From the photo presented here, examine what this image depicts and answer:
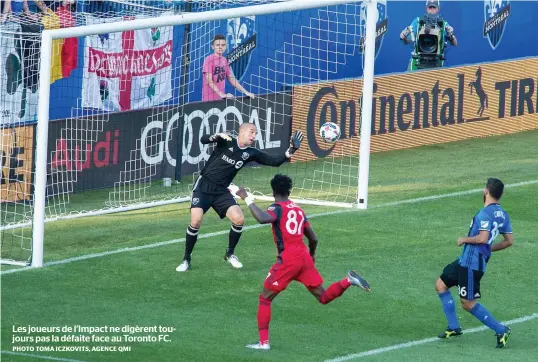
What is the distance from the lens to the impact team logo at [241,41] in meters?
22.9

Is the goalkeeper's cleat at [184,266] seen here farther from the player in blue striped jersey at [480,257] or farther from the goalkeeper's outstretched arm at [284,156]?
the player in blue striped jersey at [480,257]

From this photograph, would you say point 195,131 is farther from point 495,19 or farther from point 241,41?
point 495,19

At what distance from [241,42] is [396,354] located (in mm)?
12303

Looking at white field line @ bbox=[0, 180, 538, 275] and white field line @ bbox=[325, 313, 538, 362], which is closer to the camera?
white field line @ bbox=[325, 313, 538, 362]

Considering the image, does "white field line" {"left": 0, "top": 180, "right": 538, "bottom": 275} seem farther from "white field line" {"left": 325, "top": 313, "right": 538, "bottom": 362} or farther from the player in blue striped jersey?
the player in blue striped jersey

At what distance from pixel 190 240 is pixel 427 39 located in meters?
11.1

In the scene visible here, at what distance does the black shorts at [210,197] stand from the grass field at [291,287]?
2.65ft

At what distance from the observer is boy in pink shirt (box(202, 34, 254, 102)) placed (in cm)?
2134

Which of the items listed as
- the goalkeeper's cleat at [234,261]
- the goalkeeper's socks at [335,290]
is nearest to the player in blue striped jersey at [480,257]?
the goalkeeper's socks at [335,290]

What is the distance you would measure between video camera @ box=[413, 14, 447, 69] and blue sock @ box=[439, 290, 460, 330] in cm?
1283

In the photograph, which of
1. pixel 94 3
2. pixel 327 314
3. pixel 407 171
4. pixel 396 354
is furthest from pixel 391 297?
pixel 94 3

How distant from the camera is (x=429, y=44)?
82.1 feet


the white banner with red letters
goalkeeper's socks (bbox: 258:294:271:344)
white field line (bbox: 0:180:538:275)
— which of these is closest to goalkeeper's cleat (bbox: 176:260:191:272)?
white field line (bbox: 0:180:538:275)

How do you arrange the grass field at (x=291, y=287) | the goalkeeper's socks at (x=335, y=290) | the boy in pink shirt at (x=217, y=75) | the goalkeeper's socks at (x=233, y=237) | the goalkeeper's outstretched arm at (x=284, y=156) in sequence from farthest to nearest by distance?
the boy in pink shirt at (x=217, y=75)
the goalkeeper's socks at (x=233, y=237)
the goalkeeper's outstretched arm at (x=284, y=156)
the grass field at (x=291, y=287)
the goalkeeper's socks at (x=335, y=290)
